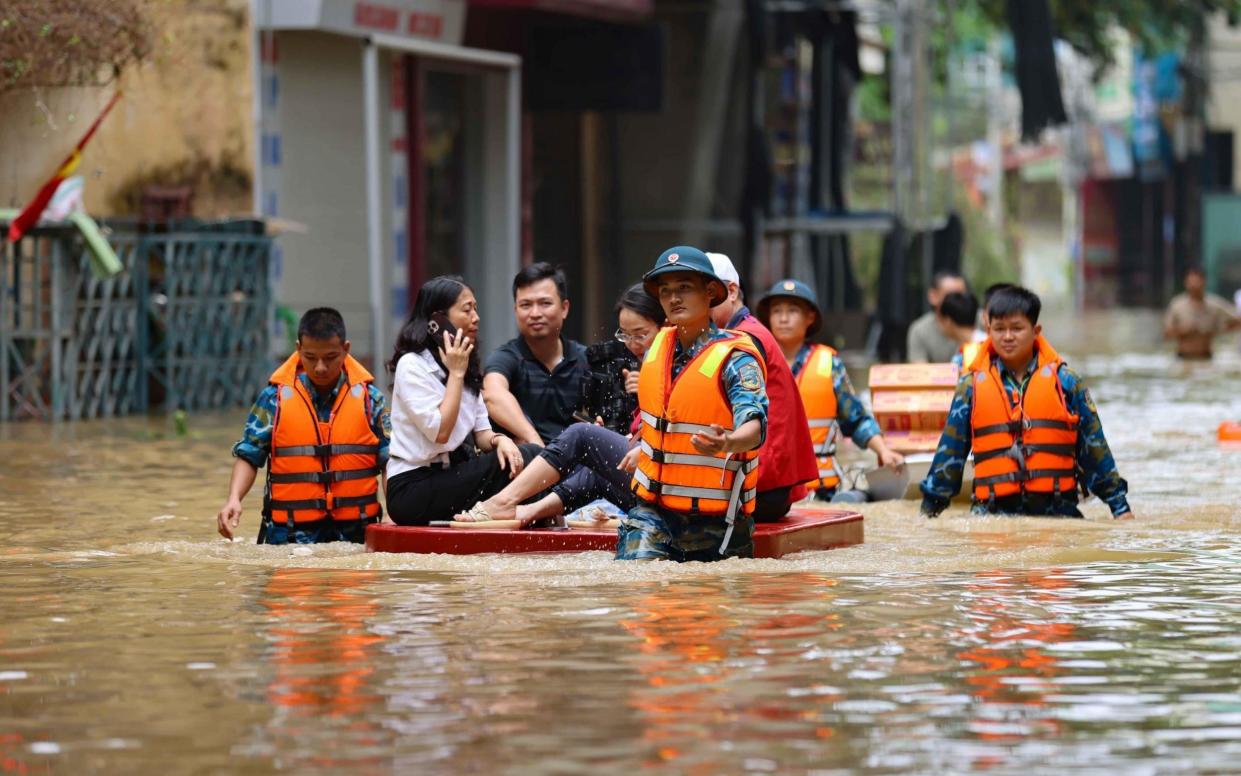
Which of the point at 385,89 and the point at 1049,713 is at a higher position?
the point at 385,89

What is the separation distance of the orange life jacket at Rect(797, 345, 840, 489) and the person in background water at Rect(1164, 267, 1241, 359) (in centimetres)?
1663

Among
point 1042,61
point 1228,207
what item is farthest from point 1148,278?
point 1042,61

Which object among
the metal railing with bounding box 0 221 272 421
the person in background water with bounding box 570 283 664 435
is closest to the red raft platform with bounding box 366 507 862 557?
the person in background water with bounding box 570 283 664 435

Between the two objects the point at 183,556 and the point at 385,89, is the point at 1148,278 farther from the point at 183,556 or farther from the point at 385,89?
the point at 183,556

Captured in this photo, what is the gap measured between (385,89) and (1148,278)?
44182mm

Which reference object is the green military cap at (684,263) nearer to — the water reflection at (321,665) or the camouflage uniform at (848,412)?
the water reflection at (321,665)

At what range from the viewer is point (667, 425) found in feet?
32.3

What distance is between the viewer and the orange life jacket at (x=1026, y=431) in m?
11.8

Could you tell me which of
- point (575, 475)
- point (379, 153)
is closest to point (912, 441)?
point (575, 475)

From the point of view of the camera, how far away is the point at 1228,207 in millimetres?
50375

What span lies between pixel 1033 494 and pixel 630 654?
14.7 ft

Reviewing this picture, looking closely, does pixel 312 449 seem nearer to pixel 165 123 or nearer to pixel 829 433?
pixel 829 433

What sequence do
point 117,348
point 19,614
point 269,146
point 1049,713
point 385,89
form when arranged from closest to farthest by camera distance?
point 1049,713 → point 19,614 → point 117,348 → point 269,146 → point 385,89

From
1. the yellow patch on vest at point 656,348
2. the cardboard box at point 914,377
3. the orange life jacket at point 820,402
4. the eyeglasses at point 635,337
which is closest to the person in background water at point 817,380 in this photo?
the orange life jacket at point 820,402
